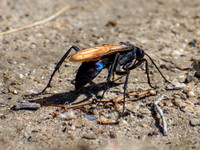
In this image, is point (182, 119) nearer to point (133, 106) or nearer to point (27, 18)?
point (133, 106)

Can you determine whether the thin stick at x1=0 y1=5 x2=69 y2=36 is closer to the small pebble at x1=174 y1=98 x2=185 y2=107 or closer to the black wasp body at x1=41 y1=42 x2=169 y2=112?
the black wasp body at x1=41 y1=42 x2=169 y2=112

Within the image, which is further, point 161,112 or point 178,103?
point 178,103

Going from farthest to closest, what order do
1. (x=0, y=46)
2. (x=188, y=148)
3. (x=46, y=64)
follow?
1. (x=0, y=46)
2. (x=46, y=64)
3. (x=188, y=148)

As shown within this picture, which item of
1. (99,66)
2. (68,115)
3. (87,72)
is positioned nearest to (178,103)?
(99,66)

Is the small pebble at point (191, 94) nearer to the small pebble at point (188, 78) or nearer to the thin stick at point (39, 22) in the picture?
the small pebble at point (188, 78)

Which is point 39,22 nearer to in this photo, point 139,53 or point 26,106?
point 139,53

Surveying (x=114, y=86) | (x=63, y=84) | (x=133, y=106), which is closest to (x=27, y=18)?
(x=63, y=84)
